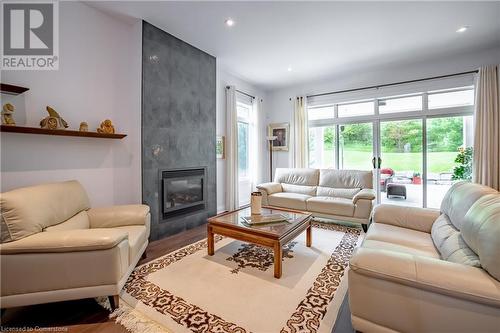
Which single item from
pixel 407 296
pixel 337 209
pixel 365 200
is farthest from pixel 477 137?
pixel 407 296

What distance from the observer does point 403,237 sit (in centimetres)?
205

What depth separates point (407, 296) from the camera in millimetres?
1237

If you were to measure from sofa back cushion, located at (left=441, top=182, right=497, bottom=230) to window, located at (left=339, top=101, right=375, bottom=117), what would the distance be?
335 centimetres

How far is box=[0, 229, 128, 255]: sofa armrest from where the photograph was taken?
4.95ft

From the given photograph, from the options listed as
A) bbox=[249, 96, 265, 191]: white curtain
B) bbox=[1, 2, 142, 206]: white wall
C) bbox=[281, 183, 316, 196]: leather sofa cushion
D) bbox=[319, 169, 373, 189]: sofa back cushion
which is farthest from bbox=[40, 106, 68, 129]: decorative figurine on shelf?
bbox=[319, 169, 373, 189]: sofa back cushion

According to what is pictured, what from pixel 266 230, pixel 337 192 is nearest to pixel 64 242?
pixel 266 230

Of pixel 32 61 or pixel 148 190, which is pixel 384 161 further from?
pixel 32 61

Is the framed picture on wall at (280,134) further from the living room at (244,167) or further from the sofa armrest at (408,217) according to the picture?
the sofa armrest at (408,217)

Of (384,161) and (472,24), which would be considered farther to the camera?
(384,161)

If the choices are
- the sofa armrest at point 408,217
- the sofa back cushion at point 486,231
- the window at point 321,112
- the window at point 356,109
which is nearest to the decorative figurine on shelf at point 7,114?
the sofa back cushion at point 486,231

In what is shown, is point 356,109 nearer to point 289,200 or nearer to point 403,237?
point 289,200

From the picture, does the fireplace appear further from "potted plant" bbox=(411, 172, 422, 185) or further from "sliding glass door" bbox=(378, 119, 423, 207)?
"potted plant" bbox=(411, 172, 422, 185)

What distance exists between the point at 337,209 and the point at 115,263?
10.4 feet

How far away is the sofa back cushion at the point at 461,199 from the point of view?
1691 mm
